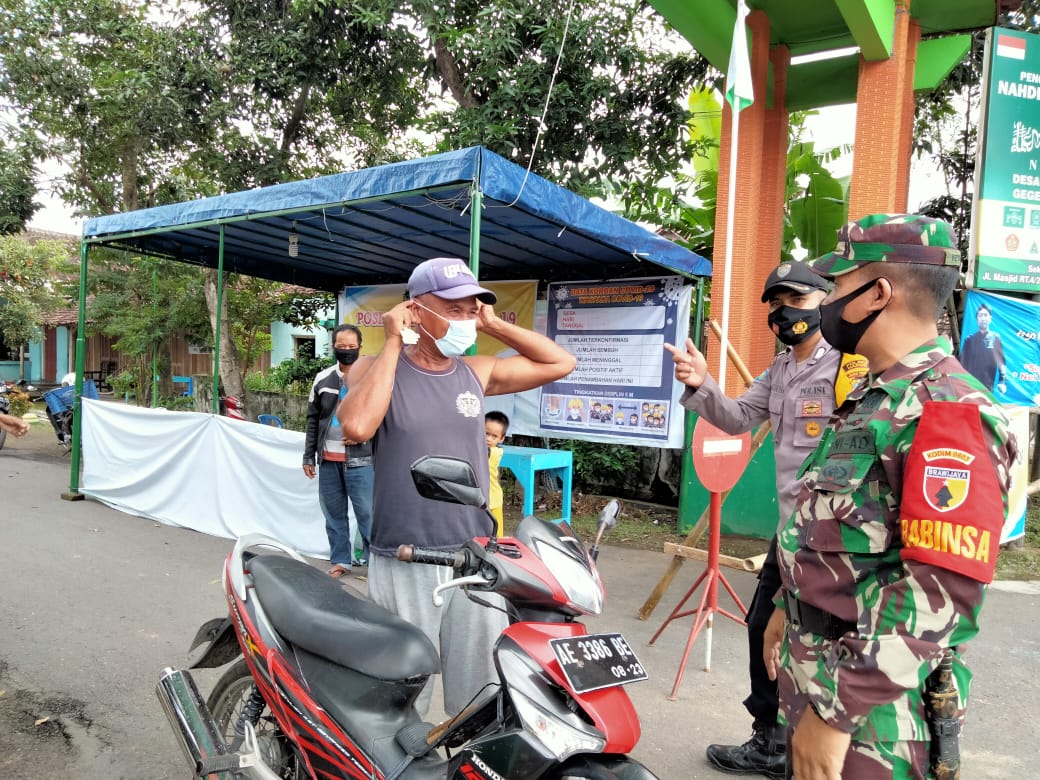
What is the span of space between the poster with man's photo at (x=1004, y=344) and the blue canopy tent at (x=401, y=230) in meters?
2.74

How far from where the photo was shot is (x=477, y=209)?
170 inches

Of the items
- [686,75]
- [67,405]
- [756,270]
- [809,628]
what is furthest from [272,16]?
[809,628]

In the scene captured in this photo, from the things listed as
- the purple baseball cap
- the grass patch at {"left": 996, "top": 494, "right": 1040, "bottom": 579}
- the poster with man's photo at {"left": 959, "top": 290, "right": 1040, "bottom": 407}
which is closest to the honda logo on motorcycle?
the purple baseball cap

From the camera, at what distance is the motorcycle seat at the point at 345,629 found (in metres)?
1.84

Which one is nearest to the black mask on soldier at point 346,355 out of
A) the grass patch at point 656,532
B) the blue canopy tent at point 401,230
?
the blue canopy tent at point 401,230

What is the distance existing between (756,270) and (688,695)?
5280 millimetres

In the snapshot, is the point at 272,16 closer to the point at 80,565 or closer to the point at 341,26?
the point at 341,26

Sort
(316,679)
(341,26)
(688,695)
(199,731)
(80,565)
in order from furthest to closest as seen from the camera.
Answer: (341,26)
(80,565)
(688,695)
(199,731)
(316,679)

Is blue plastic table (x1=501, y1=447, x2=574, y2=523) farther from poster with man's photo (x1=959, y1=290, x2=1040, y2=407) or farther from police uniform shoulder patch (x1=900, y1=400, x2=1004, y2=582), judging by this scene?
police uniform shoulder patch (x1=900, y1=400, x2=1004, y2=582)

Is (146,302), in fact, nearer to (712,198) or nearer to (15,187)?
(15,187)

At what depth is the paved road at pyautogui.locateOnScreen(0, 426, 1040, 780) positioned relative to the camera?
9.44 ft

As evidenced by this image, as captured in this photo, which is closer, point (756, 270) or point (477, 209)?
point (477, 209)

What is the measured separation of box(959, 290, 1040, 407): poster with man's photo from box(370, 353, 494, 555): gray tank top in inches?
255

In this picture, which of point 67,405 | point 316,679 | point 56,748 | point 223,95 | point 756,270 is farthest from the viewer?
point 67,405
